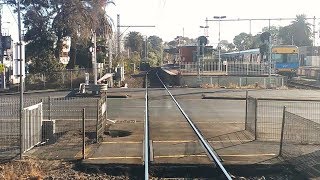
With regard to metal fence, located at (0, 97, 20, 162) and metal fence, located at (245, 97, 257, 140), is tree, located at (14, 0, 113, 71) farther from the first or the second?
metal fence, located at (245, 97, 257, 140)

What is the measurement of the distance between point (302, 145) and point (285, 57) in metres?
43.7

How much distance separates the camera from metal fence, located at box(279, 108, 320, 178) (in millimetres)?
10570

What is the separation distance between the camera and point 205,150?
12.6 m

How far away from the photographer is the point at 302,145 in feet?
41.8

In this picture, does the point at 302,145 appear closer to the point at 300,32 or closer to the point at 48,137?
the point at 48,137

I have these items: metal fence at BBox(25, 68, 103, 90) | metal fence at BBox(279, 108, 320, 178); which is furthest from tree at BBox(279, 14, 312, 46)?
metal fence at BBox(279, 108, 320, 178)

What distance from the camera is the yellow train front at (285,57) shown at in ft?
177

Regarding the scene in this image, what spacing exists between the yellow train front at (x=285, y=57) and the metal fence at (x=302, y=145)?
134 feet

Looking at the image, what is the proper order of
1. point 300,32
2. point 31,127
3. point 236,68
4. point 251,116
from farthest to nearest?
point 300,32 → point 236,68 → point 251,116 → point 31,127

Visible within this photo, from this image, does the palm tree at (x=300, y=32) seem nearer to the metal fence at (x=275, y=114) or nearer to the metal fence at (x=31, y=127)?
the metal fence at (x=275, y=114)

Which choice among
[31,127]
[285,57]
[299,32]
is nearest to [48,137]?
[31,127]

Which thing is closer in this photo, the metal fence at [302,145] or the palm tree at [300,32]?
the metal fence at [302,145]

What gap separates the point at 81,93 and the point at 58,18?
1828 cm

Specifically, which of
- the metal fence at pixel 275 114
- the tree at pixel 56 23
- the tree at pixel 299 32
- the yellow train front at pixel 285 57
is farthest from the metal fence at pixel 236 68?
the tree at pixel 299 32
